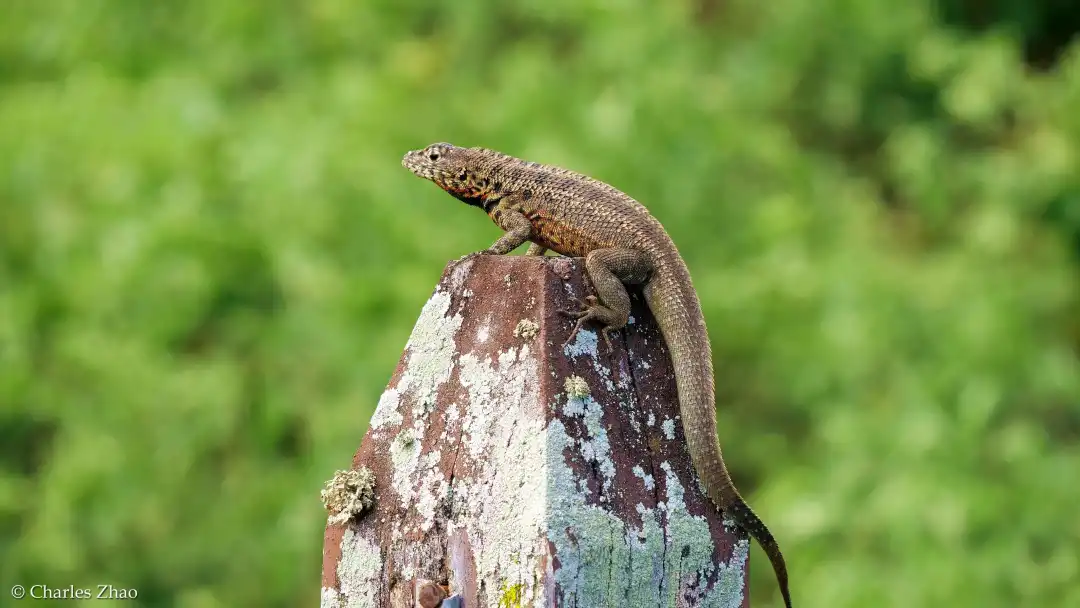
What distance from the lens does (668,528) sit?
2.46 meters

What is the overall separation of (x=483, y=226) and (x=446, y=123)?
4.32 feet

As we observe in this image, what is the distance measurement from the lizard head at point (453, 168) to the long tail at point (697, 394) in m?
1.05

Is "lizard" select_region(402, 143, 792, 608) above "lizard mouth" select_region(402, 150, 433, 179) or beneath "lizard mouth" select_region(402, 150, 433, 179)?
beneath

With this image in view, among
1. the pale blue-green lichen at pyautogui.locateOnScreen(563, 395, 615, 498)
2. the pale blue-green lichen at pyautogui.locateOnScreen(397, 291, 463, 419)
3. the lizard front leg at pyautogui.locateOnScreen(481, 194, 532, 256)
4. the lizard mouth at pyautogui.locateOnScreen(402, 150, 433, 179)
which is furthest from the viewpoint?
the lizard mouth at pyautogui.locateOnScreen(402, 150, 433, 179)

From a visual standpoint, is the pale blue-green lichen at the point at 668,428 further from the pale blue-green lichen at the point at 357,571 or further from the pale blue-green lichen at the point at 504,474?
the pale blue-green lichen at the point at 357,571

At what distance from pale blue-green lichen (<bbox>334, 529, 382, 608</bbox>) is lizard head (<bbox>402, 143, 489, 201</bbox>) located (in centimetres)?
148

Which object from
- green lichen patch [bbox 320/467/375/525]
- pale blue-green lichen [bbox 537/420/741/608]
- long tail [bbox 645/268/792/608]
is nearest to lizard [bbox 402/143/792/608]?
long tail [bbox 645/268/792/608]

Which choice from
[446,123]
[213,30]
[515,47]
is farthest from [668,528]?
[213,30]

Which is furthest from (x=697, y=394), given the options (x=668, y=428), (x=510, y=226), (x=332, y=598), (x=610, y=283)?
(x=510, y=226)

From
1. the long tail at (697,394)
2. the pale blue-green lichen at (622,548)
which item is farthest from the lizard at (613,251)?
the pale blue-green lichen at (622,548)

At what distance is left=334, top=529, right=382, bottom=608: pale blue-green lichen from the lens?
2584 mm

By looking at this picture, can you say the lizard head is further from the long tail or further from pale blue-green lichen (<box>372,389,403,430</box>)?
pale blue-green lichen (<box>372,389,403,430</box>)

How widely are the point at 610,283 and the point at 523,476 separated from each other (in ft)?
1.96

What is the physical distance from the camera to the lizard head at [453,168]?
12.5 feet
